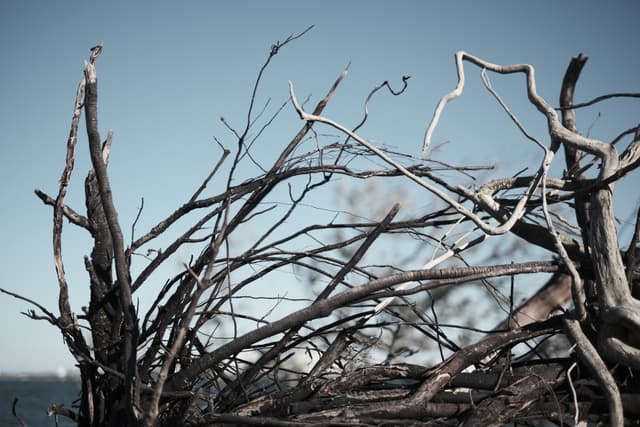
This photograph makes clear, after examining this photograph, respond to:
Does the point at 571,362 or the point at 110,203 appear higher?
the point at 110,203

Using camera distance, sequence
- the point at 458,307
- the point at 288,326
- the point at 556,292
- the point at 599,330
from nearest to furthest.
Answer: the point at 288,326
the point at 599,330
the point at 556,292
the point at 458,307

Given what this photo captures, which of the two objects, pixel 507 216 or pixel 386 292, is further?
pixel 507 216

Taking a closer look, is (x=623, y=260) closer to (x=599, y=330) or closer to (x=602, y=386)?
(x=599, y=330)

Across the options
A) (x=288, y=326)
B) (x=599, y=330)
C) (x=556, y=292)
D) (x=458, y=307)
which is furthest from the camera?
(x=458, y=307)

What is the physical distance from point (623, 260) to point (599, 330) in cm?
20

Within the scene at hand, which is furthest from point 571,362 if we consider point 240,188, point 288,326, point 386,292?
point 240,188

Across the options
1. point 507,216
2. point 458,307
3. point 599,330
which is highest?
point 458,307

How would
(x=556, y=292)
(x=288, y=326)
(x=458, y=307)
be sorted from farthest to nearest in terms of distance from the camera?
(x=458, y=307) < (x=556, y=292) < (x=288, y=326)

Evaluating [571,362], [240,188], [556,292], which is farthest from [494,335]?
[556,292]

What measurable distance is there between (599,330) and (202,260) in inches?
34.0

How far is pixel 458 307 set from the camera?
5.41 meters

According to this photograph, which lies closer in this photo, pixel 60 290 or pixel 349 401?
pixel 349 401

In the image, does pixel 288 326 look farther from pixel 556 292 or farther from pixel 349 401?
pixel 556 292

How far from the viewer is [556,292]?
91.0 inches
